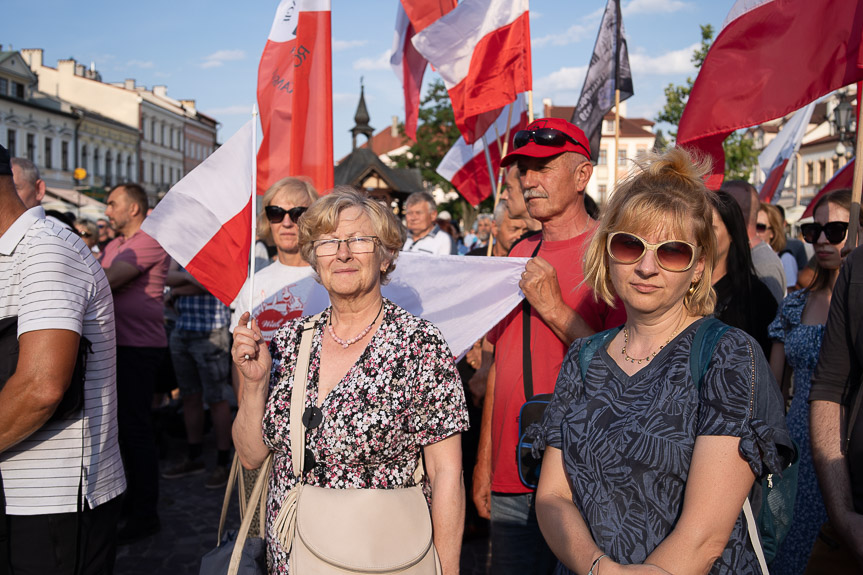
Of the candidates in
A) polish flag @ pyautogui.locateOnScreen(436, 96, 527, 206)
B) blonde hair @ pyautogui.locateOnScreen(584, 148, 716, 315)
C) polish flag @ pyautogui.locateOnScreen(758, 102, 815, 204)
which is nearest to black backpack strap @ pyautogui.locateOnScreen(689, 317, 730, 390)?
blonde hair @ pyautogui.locateOnScreen(584, 148, 716, 315)

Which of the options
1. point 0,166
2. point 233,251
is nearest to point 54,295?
point 0,166

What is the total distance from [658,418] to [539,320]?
1178 millimetres

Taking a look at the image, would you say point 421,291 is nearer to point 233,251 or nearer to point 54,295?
point 233,251

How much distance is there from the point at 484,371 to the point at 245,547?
1525 millimetres

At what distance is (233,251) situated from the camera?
3094 millimetres

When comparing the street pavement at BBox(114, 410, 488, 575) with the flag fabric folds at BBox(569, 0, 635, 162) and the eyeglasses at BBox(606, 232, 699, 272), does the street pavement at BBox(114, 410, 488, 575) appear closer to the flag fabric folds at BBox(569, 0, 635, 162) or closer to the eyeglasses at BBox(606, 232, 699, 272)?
the eyeglasses at BBox(606, 232, 699, 272)

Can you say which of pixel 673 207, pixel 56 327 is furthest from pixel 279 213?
pixel 673 207

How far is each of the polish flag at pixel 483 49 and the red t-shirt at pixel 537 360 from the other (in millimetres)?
2641

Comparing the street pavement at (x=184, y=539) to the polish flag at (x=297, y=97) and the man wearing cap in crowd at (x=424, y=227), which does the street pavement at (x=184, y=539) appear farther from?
the man wearing cap in crowd at (x=424, y=227)

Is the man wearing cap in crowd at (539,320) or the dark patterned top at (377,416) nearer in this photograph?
the dark patterned top at (377,416)

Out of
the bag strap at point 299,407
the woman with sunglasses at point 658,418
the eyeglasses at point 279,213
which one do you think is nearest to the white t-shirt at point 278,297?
the eyeglasses at point 279,213

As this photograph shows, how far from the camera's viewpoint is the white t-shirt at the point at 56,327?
2.53 m

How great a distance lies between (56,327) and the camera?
2.50m

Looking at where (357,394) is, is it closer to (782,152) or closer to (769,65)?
(769,65)
